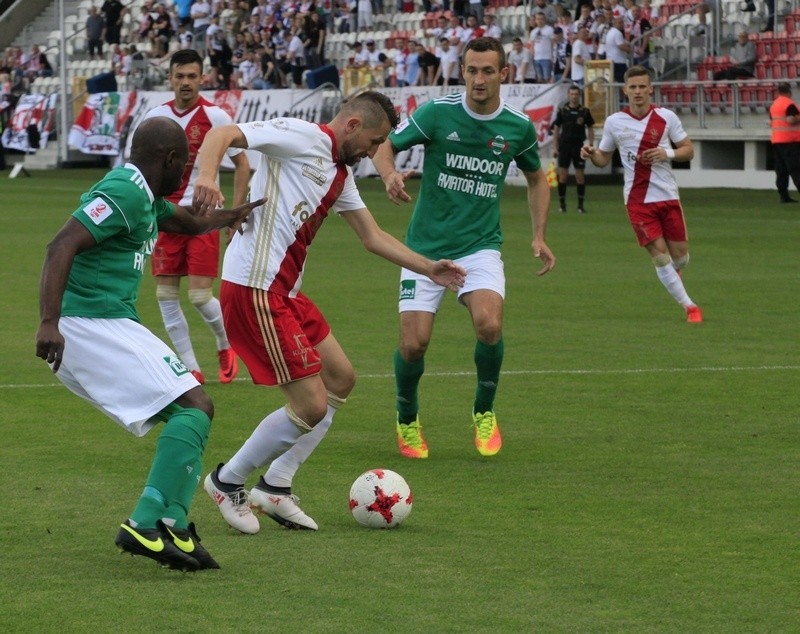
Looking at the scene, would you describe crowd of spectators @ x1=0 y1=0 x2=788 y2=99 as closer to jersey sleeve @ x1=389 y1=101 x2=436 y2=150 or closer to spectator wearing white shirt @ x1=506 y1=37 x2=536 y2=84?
spectator wearing white shirt @ x1=506 y1=37 x2=536 y2=84

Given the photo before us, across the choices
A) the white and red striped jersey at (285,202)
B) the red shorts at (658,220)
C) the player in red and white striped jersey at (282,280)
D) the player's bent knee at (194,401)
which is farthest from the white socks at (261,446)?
the red shorts at (658,220)

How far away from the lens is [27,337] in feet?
41.1

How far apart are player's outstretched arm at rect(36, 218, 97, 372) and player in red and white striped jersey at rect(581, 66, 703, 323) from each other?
8742 mm

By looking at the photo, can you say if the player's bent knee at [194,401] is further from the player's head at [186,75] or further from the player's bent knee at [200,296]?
the player's head at [186,75]

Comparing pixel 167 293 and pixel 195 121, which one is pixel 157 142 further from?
pixel 195 121

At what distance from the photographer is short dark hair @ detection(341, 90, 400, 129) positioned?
6336 millimetres

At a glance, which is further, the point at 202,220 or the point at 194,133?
the point at 194,133

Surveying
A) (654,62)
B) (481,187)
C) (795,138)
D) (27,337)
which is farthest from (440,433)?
(654,62)

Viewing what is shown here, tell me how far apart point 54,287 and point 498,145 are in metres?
3.73

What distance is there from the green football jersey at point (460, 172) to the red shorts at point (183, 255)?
7.86 feet

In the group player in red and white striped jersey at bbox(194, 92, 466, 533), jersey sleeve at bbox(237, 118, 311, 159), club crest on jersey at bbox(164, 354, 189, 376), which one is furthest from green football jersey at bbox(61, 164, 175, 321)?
jersey sleeve at bbox(237, 118, 311, 159)

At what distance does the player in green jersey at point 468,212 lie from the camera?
319 inches

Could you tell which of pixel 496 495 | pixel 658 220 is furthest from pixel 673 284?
pixel 496 495

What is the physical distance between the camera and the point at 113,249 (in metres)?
5.49
